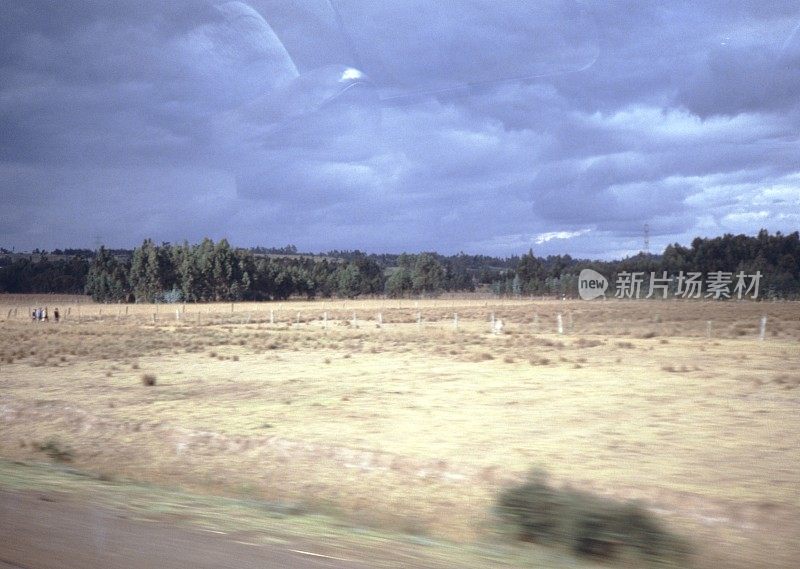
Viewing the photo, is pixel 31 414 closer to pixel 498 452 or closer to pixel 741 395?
pixel 498 452

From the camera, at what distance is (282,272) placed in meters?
148

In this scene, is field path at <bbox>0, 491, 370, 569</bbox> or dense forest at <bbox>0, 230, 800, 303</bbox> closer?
field path at <bbox>0, 491, 370, 569</bbox>

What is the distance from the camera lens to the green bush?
27.4 feet

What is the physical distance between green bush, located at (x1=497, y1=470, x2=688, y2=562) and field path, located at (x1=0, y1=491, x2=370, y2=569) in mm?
2649

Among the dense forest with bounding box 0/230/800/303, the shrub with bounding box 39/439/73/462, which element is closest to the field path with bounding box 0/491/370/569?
the shrub with bounding box 39/439/73/462

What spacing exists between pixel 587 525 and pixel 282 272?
14106 centimetres

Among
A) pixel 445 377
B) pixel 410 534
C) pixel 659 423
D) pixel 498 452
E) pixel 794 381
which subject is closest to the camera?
pixel 410 534

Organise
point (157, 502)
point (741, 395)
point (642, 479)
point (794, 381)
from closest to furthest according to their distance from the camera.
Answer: point (157, 502) < point (642, 479) < point (741, 395) < point (794, 381)

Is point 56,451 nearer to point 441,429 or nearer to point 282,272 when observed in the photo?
point 441,429

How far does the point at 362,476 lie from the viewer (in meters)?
13.4

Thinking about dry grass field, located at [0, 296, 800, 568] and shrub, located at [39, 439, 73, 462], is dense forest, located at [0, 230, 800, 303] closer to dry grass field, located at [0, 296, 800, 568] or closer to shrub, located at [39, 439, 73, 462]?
dry grass field, located at [0, 296, 800, 568]

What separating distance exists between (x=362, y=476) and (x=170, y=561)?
655 cm

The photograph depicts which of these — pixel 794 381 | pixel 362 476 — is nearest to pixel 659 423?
pixel 362 476

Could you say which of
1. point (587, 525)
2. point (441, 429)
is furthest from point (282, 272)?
point (587, 525)
